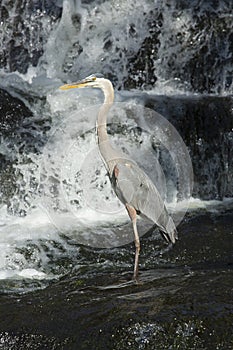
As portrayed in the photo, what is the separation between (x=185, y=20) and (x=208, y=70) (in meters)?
0.97

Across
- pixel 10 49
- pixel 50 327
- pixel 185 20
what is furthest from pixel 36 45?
pixel 50 327

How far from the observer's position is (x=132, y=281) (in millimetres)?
5285

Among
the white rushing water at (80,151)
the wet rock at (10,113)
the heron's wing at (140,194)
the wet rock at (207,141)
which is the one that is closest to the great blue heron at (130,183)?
the heron's wing at (140,194)

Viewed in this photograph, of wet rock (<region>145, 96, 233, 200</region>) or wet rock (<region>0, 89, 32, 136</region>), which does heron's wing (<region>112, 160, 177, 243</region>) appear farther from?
wet rock (<region>145, 96, 233, 200</region>)

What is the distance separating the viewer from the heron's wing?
5.70 metres

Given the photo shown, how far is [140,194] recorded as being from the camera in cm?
575

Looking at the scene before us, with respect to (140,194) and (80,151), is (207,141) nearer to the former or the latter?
(80,151)

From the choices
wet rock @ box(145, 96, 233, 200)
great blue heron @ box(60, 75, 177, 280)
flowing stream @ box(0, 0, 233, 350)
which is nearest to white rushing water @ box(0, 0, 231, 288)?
flowing stream @ box(0, 0, 233, 350)

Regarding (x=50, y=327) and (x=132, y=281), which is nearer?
(x=50, y=327)

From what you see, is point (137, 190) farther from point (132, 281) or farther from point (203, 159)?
point (203, 159)

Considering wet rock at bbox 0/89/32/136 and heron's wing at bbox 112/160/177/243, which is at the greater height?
wet rock at bbox 0/89/32/136

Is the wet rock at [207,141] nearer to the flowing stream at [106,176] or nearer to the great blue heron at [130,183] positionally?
the flowing stream at [106,176]

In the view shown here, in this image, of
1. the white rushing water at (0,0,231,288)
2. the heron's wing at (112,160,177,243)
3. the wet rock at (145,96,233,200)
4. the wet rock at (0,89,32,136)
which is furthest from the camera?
the wet rock at (145,96,233,200)

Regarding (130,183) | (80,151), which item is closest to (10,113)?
(80,151)
